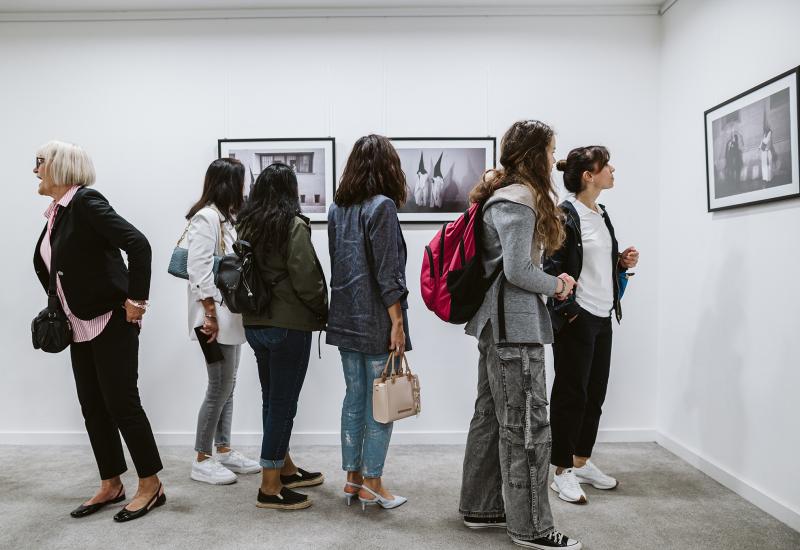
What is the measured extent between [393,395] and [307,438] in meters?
1.45

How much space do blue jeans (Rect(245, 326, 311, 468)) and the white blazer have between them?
0.30 metres

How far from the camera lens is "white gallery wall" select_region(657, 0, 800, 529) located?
7.69 feet

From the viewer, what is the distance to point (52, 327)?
220cm

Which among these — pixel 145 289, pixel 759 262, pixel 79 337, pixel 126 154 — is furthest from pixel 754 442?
pixel 126 154

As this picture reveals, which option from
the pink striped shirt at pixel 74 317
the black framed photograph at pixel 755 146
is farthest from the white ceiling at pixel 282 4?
the pink striped shirt at pixel 74 317

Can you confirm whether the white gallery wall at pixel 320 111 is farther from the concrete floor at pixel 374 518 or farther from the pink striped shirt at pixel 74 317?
the pink striped shirt at pixel 74 317

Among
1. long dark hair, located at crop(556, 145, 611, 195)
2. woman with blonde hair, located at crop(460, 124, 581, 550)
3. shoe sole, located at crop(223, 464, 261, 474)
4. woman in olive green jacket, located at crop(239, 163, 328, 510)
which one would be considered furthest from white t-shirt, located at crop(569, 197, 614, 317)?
shoe sole, located at crop(223, 464, 261, 474)

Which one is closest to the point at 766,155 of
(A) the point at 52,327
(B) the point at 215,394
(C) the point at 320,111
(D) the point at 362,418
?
(D) the point at 362,418

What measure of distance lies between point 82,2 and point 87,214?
6.53 feet

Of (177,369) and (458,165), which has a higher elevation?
(458,165)

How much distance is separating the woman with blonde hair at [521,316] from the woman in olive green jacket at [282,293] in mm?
732

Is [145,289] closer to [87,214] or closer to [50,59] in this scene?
[87,214]

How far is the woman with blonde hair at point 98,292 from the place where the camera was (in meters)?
2.21

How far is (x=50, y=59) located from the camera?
11.5ft
